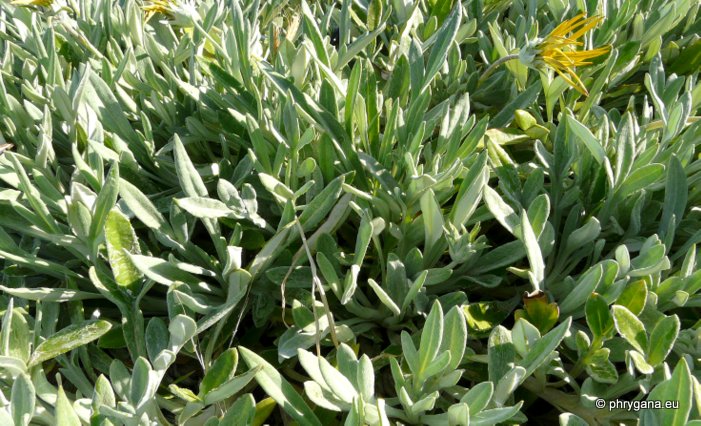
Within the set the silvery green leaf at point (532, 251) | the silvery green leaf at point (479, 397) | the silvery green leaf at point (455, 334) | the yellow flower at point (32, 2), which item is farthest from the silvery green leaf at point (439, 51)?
the yellow flower at point (32, 2)

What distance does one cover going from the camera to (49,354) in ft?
3.43

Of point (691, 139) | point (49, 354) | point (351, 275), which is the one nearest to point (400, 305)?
point (351, 275)

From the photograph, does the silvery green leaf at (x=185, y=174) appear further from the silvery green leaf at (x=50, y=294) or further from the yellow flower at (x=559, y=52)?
the yellow flower at (x=559, y=52)

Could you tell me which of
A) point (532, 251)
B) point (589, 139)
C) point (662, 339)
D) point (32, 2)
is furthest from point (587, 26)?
point (32, 2)

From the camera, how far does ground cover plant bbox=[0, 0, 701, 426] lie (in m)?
1.00

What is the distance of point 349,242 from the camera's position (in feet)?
4.49

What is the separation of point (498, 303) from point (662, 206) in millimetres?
369

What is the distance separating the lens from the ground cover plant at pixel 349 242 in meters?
1.00

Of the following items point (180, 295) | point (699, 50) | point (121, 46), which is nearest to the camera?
point (180, 295)

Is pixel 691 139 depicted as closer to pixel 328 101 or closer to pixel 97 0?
pixel 328 101

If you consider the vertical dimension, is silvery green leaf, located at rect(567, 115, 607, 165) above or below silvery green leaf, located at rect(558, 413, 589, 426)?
above

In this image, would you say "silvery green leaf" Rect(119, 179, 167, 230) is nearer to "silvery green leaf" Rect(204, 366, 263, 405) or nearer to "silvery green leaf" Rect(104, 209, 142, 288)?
"silvery green leaf" Rect(104, 209, 142, 288)

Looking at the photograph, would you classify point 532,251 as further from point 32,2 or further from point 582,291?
point 32,2

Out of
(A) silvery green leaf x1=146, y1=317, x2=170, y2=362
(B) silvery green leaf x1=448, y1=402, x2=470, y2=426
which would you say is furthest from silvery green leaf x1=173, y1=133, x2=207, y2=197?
(B) silvery green leaf x1=448, y1=402, x2=470, y2=426
